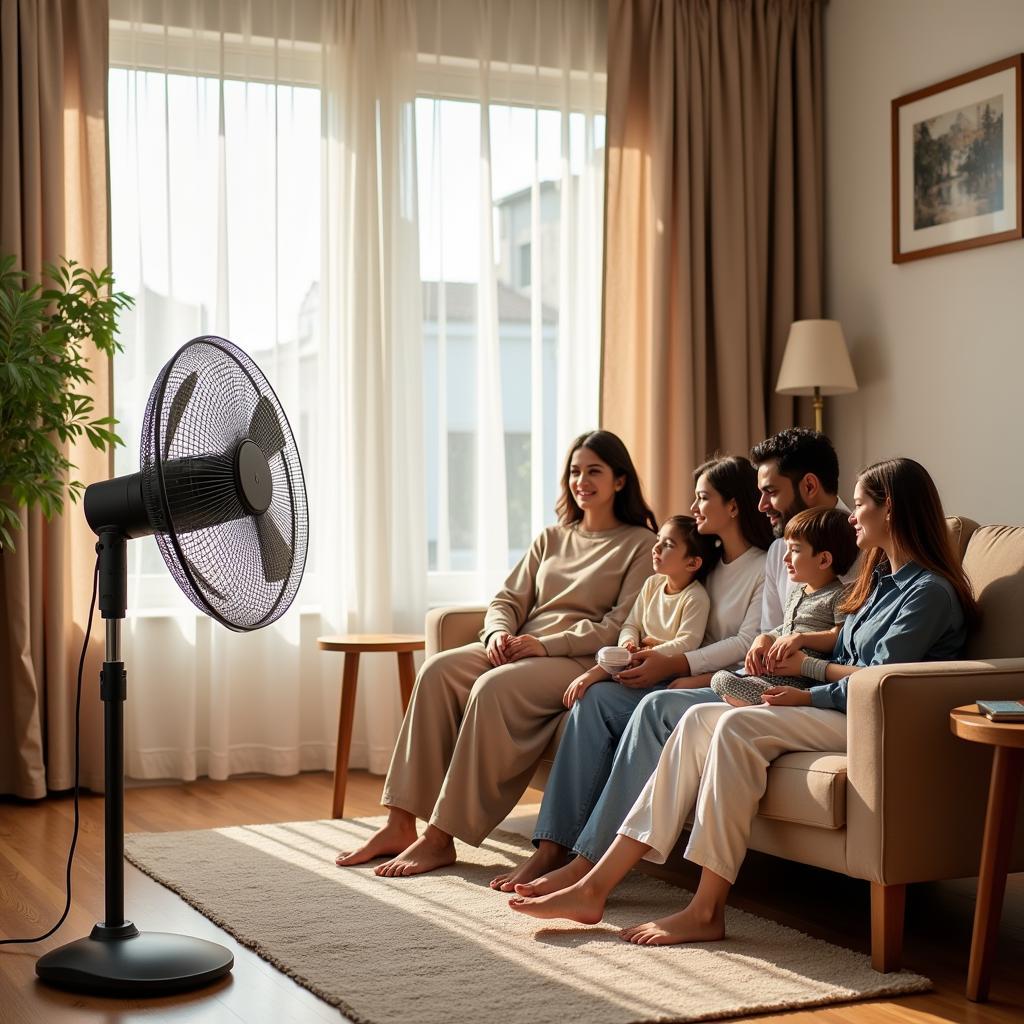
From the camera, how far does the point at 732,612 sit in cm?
334

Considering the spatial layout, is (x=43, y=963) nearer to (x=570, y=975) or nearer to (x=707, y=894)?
(x=570, y=975)

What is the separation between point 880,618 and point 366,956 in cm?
117

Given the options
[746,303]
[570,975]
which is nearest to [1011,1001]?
[570,975]

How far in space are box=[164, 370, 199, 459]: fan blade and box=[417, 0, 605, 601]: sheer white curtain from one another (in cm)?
253

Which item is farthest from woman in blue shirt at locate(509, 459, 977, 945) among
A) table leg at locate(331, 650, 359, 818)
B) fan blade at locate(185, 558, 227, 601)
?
table leg at locate(331, 650, 359, 818)

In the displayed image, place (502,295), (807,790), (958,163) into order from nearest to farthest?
(807,790) → (958,163) → (502,295)

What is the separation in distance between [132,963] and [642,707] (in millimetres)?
1140

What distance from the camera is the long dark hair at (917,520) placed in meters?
2.78

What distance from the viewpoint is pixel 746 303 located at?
511 centimetres

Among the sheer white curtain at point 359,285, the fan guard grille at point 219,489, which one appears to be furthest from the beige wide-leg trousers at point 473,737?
the sheer white curtain at point 359,285

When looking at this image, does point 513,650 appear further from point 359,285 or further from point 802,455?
point 359,285

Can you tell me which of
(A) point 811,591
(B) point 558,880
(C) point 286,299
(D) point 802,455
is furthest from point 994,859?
(C) point 286,299

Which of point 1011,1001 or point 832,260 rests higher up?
point 832,260

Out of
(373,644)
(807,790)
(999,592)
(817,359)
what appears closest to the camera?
(807,790)
